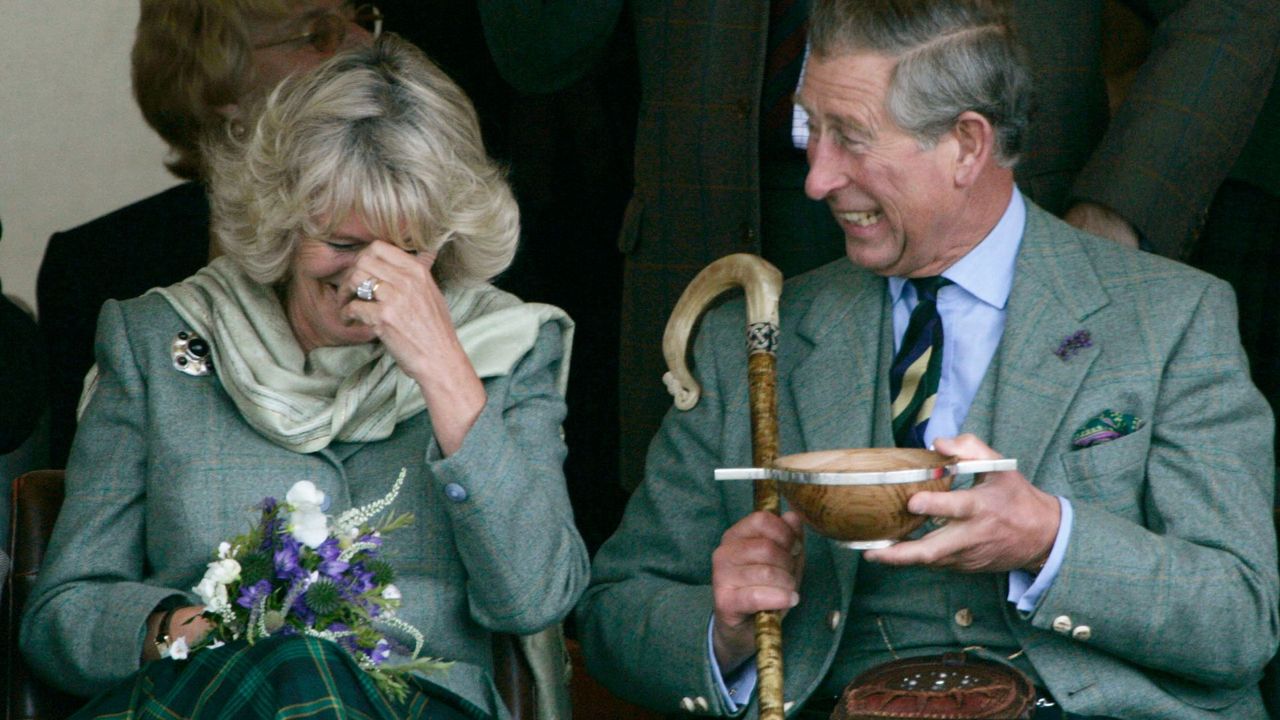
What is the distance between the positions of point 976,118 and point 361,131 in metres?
1.00

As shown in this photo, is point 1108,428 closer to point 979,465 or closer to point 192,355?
point 979,465

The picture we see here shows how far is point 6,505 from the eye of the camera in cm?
365

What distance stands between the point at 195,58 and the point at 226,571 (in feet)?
5.29

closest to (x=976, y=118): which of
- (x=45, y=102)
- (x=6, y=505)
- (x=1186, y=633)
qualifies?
(x=1186, y=633)

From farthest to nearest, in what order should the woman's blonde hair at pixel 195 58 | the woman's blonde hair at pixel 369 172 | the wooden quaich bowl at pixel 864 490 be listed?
the woman's blonde hair at pixel 195 58 → the woman's blonde hair at pixel 369 172 → the wooden quaich bowl at pixel 864 490

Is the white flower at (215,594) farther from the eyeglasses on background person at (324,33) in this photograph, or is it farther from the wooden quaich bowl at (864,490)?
the eyeglasses on background person at (324,33)

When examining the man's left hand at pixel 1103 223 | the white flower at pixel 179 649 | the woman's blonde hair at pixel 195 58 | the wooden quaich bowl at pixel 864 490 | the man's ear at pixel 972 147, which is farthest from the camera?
the woman's blonde hair at pixel 195 58

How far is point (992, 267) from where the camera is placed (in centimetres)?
318

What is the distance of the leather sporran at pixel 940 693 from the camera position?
102 inches

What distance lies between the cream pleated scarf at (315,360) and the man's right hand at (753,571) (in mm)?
521

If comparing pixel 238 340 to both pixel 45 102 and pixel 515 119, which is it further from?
pixel 45 102

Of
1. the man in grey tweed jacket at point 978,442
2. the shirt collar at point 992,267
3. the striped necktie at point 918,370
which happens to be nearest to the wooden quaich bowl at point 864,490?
the man in grey tweed jacket at point 978,442

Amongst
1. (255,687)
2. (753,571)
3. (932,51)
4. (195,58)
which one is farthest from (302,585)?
(195,58)

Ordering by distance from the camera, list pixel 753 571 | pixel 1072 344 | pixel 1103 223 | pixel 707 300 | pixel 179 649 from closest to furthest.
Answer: pixel 179 649, pixel 753 571, pixel 1072 344, pixel 707 300, pixel 1103 223
